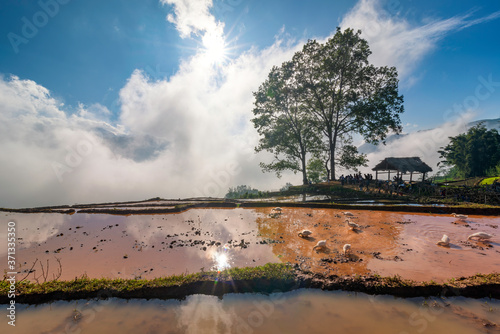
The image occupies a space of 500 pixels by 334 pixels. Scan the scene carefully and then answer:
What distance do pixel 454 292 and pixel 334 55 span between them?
2934cm

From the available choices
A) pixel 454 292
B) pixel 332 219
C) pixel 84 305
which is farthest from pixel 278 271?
pixel 332 219

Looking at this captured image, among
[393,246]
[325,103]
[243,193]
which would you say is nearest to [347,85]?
[325,103]

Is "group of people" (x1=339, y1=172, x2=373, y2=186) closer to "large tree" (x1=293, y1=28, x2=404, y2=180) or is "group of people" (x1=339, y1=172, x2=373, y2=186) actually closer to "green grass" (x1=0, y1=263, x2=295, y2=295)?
"large tree" (x1=293, y1=28, x2=404, y2=180)

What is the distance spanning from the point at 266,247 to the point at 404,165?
30.1 meters

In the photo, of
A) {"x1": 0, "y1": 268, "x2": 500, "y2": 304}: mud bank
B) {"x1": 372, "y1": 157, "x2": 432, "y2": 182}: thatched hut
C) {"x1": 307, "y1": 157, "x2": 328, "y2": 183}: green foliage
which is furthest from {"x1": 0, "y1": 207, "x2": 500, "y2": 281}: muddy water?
{"x1": 307, "y1": 157, "x2": 328, "y2": 183}: green foliage

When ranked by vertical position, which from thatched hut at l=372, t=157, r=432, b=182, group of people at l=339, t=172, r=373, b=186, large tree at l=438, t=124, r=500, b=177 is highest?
large tree at l=438, t=124, r=500, b=177

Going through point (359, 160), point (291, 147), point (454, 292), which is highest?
point (291, 147)

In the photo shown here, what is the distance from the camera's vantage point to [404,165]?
29734 millimetres

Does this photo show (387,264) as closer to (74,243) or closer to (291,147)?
(74,243)

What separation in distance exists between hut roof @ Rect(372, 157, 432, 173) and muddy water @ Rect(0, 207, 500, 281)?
60.4ft

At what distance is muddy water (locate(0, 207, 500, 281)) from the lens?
6.84 m

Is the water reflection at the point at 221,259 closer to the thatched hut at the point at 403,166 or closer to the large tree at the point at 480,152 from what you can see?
the thatched hut at the point at 403,166

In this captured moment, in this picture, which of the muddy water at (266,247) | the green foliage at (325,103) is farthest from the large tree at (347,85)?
the muddy water at (266,247)

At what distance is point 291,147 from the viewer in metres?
33.2
